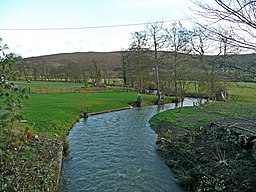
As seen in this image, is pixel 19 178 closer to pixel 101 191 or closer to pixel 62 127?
pixel 101 191

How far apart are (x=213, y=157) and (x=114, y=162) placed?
14.7 feet

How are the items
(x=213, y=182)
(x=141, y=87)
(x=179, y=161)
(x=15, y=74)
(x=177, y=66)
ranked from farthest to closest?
(x=141, y=87)
(x=177, y=66)
(x=179, y=161)
(x=213, y=182)
(x=15, y=74)

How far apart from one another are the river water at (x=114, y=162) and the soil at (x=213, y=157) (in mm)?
613

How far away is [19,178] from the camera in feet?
23.4

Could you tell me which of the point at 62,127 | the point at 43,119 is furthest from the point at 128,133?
the point at 43,119

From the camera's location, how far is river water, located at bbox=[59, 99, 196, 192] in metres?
9.48

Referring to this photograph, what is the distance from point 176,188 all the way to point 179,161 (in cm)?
232

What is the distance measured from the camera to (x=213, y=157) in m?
10.9

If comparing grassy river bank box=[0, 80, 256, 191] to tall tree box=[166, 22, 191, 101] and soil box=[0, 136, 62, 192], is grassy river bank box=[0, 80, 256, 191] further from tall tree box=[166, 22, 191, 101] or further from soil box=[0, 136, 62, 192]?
tall tree box=[166, 22, 191, 101]

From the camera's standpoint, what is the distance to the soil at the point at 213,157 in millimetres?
8844

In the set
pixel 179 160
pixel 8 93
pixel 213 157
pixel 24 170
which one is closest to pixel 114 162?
pixel 179 160

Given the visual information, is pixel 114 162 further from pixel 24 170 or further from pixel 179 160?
pixel 24 170

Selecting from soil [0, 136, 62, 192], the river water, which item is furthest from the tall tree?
soil [0, 136, 62, 192]

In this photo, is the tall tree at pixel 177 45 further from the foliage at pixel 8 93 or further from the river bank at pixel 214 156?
the foliage at pixel 8 93
